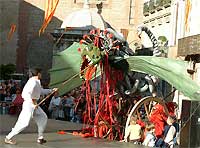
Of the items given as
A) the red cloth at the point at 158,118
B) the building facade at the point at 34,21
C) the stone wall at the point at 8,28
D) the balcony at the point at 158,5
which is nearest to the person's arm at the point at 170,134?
the red cloth at the point at 158,118

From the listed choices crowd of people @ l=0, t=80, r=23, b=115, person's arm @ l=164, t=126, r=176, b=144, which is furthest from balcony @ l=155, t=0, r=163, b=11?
person's arm @ l=164, t=126, r=176, b=144

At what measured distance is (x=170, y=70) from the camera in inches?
529

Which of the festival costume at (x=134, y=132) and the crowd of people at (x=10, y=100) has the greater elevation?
the festival costume at (x=134, y=132)

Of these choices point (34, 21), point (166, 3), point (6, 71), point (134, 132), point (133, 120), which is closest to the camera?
point (134, 132)

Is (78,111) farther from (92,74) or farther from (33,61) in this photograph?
(33,61)

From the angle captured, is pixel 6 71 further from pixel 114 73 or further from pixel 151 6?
pixel 114 73

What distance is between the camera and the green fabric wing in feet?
42.6

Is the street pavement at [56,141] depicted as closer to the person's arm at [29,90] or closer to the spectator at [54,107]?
the person's arm at [29,90]

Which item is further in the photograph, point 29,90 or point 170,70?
point 170,70

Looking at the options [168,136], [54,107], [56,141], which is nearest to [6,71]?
[54,107]

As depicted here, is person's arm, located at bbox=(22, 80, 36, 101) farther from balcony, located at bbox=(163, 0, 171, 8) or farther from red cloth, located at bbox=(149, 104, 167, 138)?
balcony, located at bbox=(163, 0, 171, 8)

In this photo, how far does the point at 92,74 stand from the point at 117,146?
233 centimetres

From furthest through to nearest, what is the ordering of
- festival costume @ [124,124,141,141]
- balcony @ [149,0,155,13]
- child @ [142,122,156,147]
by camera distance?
balcony @ [149,0,155,13] < festival costume @ [124,124,141,141] < child @ [142,122,156,147]

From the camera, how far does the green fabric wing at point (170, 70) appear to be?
1298cm
